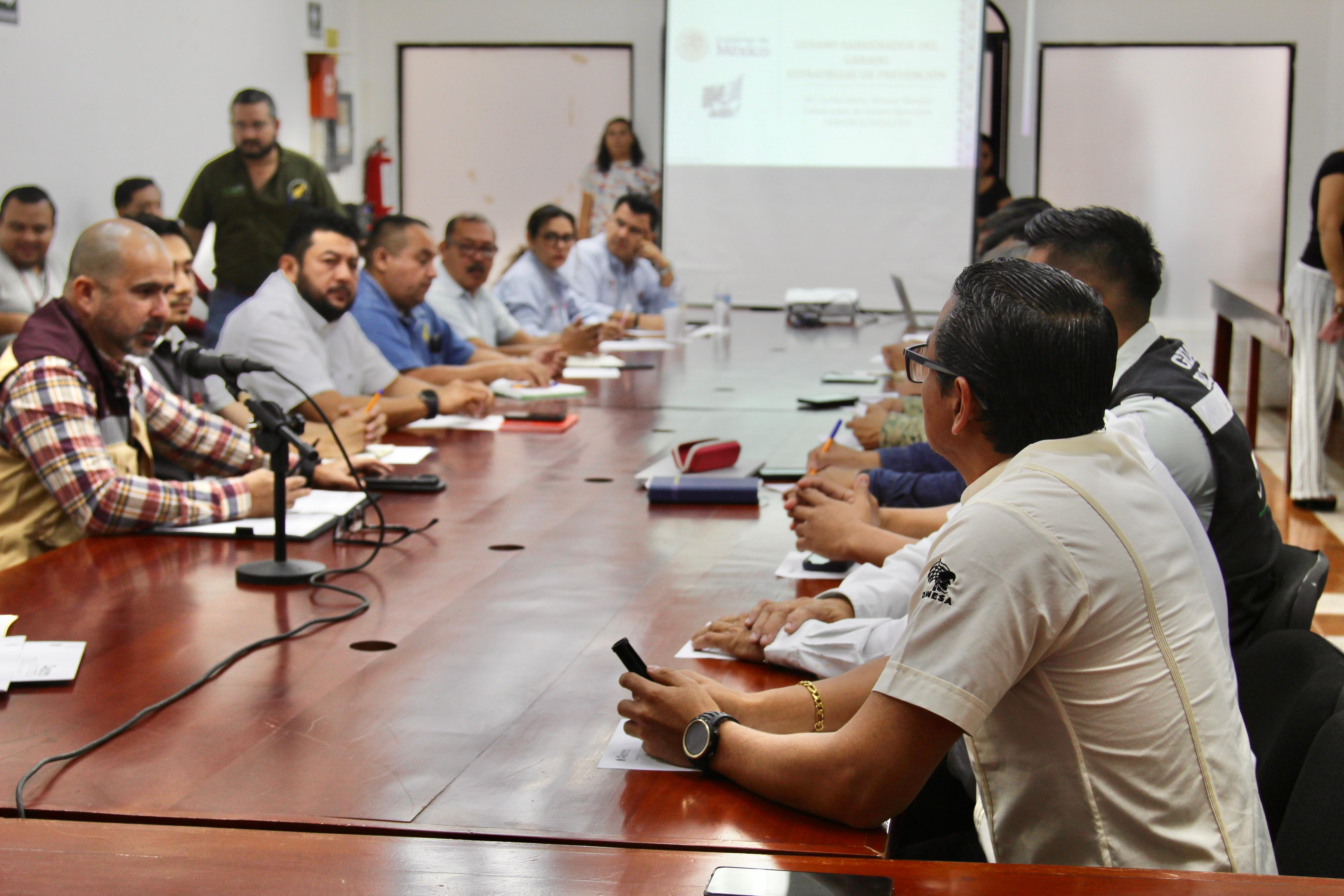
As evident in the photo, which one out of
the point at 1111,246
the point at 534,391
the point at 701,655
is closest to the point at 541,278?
the point at 534,391

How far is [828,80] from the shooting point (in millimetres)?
7469

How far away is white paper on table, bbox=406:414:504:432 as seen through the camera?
3.39 meters

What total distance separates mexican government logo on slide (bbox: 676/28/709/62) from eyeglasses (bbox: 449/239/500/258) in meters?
3.22

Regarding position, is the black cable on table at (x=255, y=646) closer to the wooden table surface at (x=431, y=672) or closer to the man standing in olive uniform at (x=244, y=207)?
the wooden table surface at (x=431, y=672)

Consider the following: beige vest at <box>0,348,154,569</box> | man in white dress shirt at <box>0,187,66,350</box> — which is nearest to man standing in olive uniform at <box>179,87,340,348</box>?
man in white dress shirt at <box>0,187,66,350</box>

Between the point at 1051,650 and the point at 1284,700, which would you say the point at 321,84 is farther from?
the point at 1051,650

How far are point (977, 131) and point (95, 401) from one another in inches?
236

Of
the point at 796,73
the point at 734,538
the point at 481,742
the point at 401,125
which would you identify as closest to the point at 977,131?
the point at 796,73

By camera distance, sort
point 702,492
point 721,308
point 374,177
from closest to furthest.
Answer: point 702,492 < point 721,308 < point 374,177

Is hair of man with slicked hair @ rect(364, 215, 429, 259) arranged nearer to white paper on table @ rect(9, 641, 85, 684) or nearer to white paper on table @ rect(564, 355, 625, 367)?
white paper on table @ rect(564, 355, 625, 367)

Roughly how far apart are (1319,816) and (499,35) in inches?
326

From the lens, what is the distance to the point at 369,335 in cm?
412

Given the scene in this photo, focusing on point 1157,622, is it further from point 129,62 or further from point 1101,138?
point 1101,138

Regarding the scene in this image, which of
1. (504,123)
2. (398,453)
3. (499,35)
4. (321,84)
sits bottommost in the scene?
(398,453)
